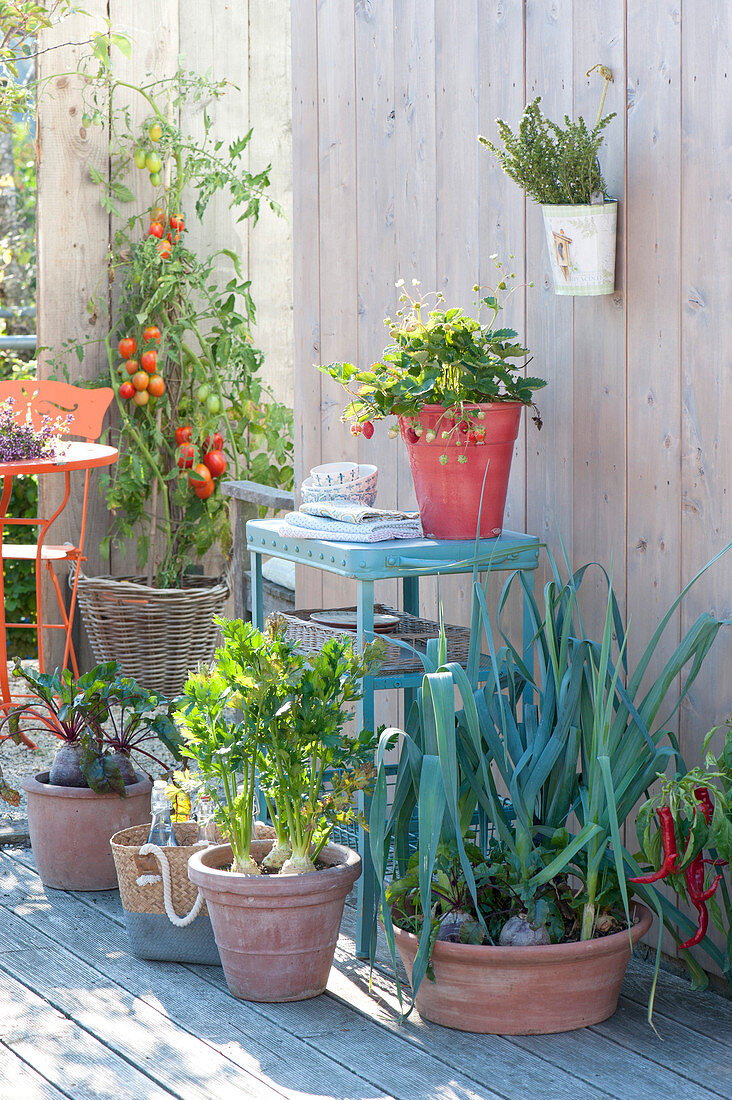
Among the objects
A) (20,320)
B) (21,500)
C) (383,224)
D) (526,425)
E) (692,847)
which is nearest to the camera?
(692,847)

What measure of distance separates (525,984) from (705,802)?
37 cm

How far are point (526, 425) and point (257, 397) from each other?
2.03m

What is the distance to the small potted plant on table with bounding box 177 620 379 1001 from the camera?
6.72ft

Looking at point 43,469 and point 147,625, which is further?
point 147,625

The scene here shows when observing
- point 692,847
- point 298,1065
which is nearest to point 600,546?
point 692,847

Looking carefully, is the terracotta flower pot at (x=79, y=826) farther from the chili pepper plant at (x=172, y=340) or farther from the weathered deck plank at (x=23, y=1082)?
the chili pepper plant at (x=172, y=340)

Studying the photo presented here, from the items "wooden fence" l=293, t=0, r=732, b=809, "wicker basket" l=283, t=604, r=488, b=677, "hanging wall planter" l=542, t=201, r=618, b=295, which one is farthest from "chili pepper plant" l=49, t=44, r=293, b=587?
"hanging wall planter" l=542, t=201, r=618, b=295

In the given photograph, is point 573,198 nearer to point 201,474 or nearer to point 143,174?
point 201,474

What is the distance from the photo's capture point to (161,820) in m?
2.28

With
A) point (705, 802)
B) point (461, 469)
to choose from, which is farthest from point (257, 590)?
point (705, 802)

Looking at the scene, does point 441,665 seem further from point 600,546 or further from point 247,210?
point 247,210

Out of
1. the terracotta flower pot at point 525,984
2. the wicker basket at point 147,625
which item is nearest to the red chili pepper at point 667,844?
the terracotta flower pot at point 525,984

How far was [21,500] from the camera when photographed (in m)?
4.90

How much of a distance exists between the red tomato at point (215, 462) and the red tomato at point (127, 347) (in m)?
0.40
